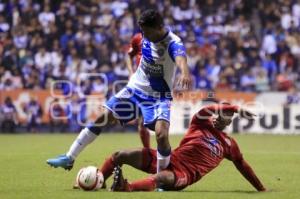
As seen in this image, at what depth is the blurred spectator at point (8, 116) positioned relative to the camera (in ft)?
76.9

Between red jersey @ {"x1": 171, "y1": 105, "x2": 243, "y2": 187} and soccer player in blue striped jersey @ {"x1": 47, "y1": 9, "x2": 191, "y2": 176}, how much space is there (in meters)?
0.29

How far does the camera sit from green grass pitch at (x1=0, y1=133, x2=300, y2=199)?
27.9 ft

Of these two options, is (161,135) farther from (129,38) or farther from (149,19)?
(129,38)

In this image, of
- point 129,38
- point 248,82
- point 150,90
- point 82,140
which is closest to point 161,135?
point 150,90

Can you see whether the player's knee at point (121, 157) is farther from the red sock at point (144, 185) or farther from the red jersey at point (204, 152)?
the red jersey at point (204, 152)

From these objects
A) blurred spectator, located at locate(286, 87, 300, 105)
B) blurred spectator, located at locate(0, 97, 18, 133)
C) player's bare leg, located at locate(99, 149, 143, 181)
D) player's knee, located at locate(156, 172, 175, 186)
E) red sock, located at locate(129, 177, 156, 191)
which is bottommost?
blurred spectator, located at locate(0, 97, 18, 133)

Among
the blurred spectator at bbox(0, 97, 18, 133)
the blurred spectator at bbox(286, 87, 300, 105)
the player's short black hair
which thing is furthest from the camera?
the blurred spectator at bbox(0, 97, 18, 133)

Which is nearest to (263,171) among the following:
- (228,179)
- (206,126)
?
(228,179)

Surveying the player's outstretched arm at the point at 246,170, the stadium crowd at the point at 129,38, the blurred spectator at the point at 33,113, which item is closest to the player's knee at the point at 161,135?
the player's outstretched arm at the point at 246,170

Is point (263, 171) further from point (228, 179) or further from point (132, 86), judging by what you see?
point (132, 86)

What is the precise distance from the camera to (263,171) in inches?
459

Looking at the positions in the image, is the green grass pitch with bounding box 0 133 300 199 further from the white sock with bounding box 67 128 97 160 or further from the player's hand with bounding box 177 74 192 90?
the player's hand with bounding box 177 74 192 90

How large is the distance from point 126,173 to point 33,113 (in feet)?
42.5

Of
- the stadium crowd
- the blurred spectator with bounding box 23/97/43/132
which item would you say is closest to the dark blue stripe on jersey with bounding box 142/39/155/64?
the stadium crowd
